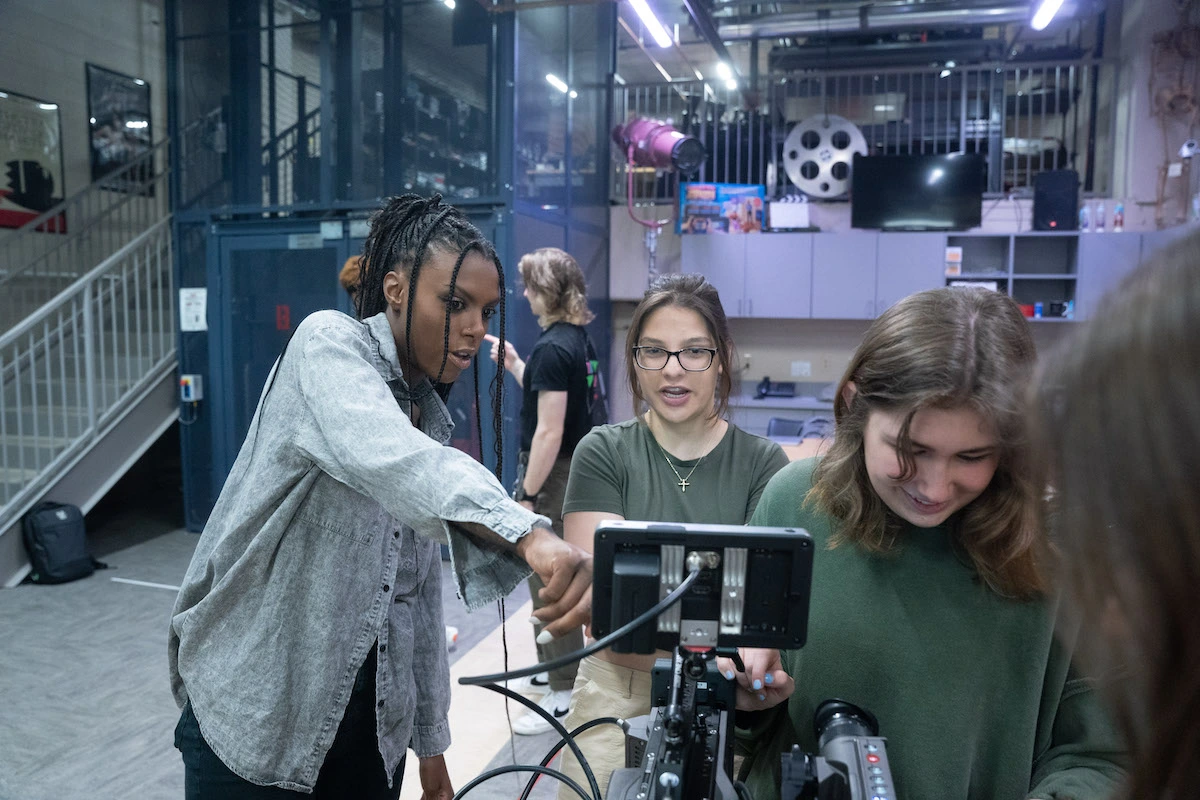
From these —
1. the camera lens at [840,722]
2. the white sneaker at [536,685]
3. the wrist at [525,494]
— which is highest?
the camera lens at [840,722]

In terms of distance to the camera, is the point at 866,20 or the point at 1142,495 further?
the point at 866,20

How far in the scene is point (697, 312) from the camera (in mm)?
1728

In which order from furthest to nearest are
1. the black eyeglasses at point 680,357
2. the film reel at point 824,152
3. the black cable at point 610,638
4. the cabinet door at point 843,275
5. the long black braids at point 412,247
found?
the film reel at point 824,152
the cabinet door at point 843,275
the black eyeglasses at point 680,357
the long black braids at point 412,247
the black cable at point 610,638

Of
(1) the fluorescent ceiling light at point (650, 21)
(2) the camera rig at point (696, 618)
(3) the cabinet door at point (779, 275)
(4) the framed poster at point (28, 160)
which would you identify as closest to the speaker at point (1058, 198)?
(3) the cabinet door at point (779, 275)

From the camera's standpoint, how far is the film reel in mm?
6262

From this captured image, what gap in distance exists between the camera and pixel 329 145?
504 centimetres

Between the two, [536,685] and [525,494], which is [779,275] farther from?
[536,685]

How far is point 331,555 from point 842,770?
66 cm

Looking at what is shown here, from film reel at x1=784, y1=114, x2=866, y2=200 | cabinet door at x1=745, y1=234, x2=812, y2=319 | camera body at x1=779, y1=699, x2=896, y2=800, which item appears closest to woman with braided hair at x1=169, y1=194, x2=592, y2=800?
camera body at x1=779, y1=699, x2=896, y2=800

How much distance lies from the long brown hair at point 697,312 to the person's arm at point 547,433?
3.78 feet

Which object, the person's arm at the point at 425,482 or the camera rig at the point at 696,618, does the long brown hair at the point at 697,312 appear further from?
the camera rig at the point at 696,618

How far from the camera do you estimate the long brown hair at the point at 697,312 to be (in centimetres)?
174

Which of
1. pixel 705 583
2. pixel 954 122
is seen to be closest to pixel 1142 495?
pixel 705 583

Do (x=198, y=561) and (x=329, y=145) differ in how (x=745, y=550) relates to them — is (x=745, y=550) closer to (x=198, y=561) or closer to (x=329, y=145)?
(x=198, y=561)
